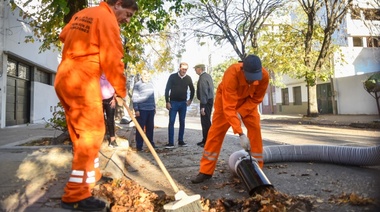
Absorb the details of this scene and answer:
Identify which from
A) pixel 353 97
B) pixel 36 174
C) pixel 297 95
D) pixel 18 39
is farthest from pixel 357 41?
pixel 36 174

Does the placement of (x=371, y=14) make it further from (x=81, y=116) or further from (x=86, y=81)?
(x=81, y=116)

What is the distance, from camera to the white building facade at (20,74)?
1150 centimetres

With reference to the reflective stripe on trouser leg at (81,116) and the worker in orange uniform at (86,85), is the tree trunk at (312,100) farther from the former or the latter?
the reflective stripe on trouser leg at (81,116)

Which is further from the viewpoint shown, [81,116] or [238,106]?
[238,106]

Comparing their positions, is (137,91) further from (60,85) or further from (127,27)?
(60,85)

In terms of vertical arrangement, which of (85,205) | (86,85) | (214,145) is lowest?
(85,205)

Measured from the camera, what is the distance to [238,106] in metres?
3.99

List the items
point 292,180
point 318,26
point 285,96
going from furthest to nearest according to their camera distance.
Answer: point 285,96 < point 318,26 < point 292,180

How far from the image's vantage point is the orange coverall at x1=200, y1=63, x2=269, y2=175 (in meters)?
3.71

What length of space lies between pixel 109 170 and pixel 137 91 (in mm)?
2853

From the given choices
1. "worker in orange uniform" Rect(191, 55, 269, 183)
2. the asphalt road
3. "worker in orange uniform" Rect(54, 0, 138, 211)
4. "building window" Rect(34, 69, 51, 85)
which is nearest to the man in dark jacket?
the asphalt road

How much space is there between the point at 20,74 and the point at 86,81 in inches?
524

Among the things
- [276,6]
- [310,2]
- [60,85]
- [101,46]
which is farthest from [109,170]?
[276,6]

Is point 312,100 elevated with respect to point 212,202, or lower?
elevated
